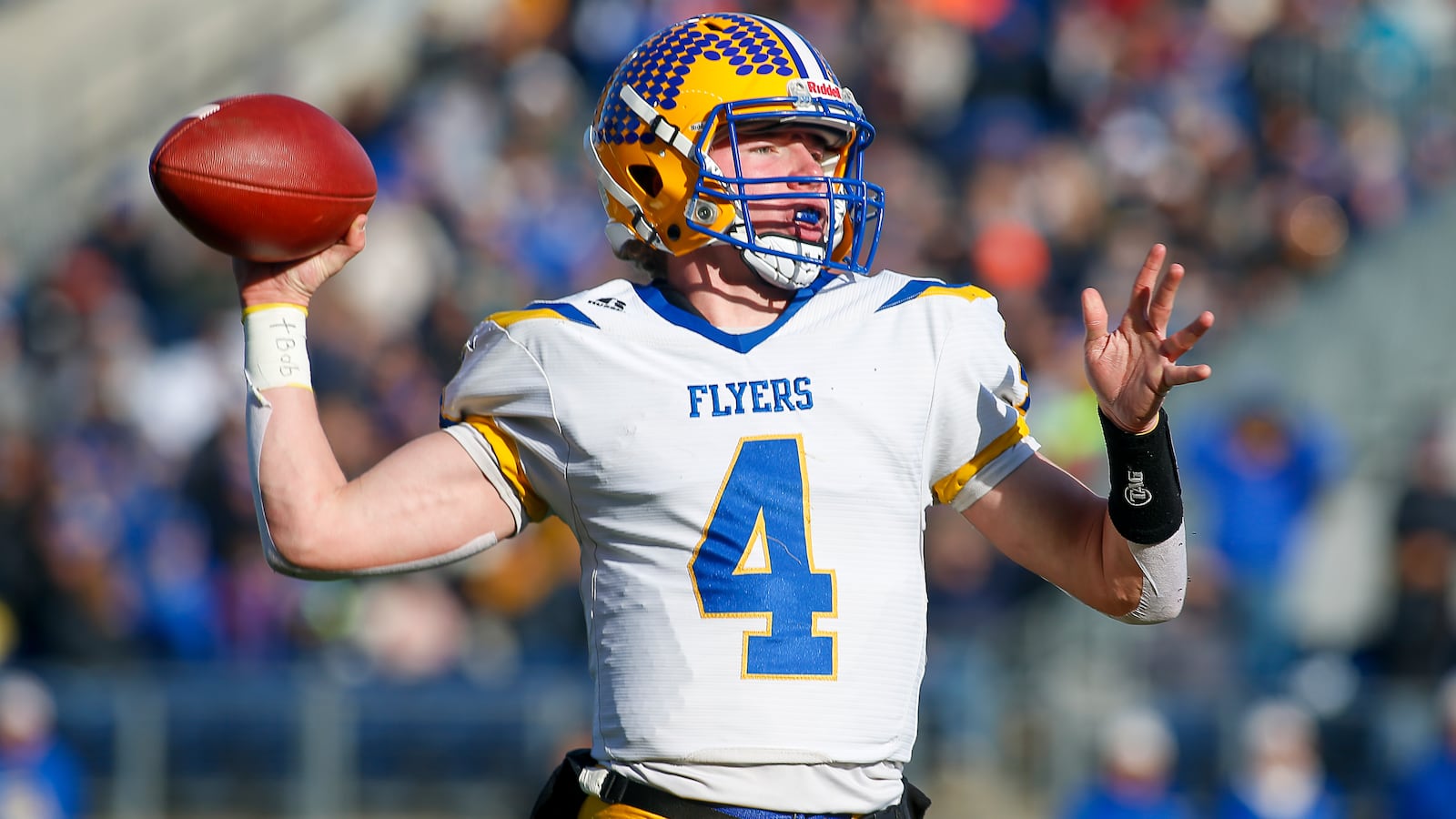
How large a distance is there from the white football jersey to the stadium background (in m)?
4.70

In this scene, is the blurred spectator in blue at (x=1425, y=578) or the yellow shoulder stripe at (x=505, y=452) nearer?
the yellow shoulder stripe at (x=505, y=452)

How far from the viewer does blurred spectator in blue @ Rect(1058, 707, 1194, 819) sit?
7.29 m

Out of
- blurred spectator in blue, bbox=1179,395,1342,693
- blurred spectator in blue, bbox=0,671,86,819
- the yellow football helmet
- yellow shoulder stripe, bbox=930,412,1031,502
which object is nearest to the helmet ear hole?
the yellow football helmet

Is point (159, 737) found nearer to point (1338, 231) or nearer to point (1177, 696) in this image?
point (1177, 696)

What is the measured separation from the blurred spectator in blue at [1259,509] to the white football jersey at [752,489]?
17.8ft

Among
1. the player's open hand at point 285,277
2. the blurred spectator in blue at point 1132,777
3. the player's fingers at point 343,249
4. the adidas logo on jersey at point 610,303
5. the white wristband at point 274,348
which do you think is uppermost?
the player's fingers at point 343,249

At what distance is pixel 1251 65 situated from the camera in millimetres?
10953

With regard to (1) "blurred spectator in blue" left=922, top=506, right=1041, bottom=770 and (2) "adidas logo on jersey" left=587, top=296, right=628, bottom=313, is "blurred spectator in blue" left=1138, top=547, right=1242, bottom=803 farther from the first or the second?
(2) "adidas logo on jersey" left=587, top=296, right=628, bottom=313

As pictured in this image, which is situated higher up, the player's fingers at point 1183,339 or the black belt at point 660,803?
the player's fingers at point 1183,339

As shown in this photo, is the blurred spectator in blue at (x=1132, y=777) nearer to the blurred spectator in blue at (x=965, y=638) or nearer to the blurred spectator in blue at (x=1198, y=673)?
the blurred spectator in blue at (x=1198, y=673)

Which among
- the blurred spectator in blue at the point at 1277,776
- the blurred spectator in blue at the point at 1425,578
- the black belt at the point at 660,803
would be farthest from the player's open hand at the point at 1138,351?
the blurred spectator in blue at the point at 1425,578

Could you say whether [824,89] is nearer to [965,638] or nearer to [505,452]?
[505,452]

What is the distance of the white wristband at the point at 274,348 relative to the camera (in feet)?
9.61

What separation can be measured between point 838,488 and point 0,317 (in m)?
9.80
